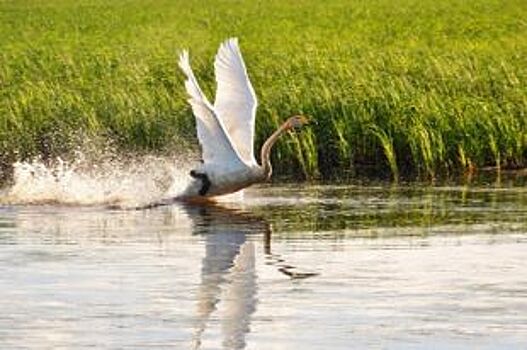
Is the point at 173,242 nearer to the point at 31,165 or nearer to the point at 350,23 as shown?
the point at 31,165

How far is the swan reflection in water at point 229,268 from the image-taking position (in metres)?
11.3

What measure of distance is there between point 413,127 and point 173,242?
22.6ft

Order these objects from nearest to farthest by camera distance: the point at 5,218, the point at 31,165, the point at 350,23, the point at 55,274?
the point at 55,274 < the point at 5,218 < the point at 31,165 < the point at 350,23

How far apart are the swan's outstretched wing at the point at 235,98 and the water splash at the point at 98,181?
72cm

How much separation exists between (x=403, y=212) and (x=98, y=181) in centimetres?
368

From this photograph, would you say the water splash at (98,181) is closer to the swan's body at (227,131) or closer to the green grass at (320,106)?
the swan's body at (227,131)

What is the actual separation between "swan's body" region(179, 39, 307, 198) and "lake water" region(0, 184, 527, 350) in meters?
0.29

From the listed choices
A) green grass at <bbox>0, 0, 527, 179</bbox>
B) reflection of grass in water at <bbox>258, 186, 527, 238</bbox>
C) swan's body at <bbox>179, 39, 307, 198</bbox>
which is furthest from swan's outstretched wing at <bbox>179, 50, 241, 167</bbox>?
green grass at <bbox>0, 0, 527, 179</bbox>

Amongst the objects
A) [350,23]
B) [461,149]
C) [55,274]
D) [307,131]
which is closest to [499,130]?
[461,149]

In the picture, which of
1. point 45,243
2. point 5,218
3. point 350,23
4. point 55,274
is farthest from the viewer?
point 350,23

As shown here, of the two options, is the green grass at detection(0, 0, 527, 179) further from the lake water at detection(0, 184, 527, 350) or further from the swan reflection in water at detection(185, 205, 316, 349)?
the swan reflection in water at detection(185, 205, 316, 349)

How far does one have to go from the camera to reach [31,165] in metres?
21.5

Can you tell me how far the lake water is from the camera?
11.0m

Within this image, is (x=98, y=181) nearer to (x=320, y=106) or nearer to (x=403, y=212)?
(x=403, y=212)
